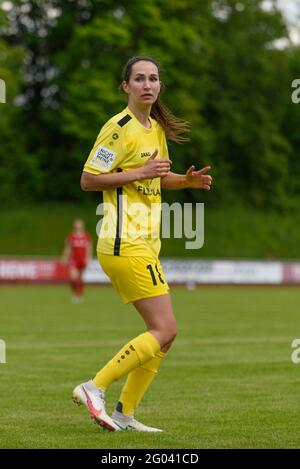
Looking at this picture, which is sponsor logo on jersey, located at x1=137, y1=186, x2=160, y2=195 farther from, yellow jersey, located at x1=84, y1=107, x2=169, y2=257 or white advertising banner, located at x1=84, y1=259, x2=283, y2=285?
white advertising banner, located at x1=84, y1=259, x2=283, y2=285

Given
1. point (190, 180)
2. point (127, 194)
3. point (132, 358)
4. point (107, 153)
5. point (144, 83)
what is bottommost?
point (132, 358)

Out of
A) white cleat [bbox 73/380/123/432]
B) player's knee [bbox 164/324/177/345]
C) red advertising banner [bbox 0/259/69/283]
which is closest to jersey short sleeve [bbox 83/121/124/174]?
player's knee [bbox 164/324/177/345]

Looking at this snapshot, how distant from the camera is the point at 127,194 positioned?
25.9 feet

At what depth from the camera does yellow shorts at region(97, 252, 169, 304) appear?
7.81 metres

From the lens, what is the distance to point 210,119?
190 ft

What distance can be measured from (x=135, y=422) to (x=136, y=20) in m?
43.7

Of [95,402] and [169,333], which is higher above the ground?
[169,333]

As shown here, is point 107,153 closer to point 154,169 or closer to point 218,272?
point 154,169

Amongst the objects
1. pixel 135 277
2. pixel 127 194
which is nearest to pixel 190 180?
pixel 127 194

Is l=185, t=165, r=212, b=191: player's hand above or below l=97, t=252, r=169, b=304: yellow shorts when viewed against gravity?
above

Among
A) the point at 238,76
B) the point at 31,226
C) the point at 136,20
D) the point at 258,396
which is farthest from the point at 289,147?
the point at 258,396

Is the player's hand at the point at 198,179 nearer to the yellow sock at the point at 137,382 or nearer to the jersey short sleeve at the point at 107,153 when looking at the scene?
the jersey short sleeve at the point at 107,153

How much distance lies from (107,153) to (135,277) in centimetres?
88
